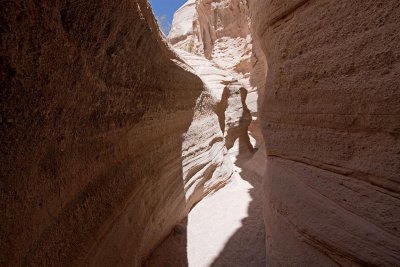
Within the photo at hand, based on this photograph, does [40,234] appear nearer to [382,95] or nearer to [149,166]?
[149,166]

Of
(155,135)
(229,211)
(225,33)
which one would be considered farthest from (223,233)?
(225,33)

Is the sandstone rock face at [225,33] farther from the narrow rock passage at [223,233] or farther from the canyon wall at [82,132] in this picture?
the canyon wall at [82,132]

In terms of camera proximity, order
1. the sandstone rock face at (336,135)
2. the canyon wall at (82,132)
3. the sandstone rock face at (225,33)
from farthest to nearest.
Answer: the sandstone rock face at (225,33) → the sandstone rock face at (336,135) → the canyon wall at (82,132)

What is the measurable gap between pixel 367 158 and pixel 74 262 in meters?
2.02

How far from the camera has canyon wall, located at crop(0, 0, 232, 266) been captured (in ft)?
3.41

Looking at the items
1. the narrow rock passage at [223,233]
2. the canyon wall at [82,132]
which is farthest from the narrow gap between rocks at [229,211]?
Result: the canyon wall at [82,132]

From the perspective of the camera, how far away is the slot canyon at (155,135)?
1.12 metres

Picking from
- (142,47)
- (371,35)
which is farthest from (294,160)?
(142,47)

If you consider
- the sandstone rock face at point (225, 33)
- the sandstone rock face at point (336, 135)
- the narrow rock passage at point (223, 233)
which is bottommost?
the narrow rock passage at point (223, 233)

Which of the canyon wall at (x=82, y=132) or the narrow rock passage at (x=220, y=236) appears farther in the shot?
the narrow rock passage at (x=220, y=236)

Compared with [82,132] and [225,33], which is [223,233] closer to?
[82,132]

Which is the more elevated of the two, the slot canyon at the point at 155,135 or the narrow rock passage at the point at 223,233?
the slot canyon at the point at 155,135

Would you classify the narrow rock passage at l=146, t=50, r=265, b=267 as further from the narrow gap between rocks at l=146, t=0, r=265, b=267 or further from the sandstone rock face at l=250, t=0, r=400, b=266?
the sandstone rock face at l=250, t=0, r=400, b=266

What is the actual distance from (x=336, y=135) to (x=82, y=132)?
1.79m
